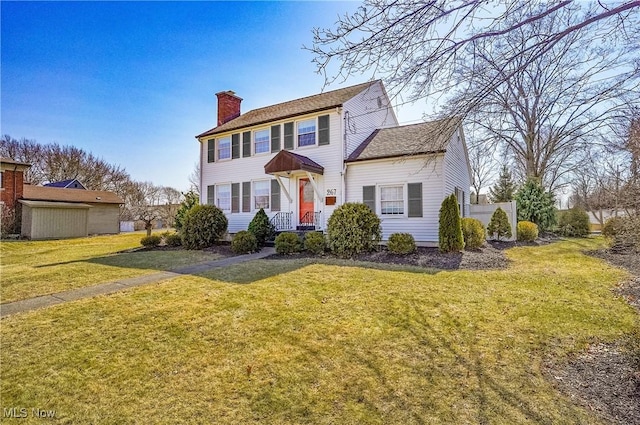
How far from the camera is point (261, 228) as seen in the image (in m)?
13.0

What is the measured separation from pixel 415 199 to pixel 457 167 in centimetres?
384

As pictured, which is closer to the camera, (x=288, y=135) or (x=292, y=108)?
(x=288, y=135)

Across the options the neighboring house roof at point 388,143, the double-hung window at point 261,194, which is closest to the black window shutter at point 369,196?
the neighboring house roof at point 388,143

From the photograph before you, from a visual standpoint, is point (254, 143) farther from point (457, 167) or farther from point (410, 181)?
point (457, 167)

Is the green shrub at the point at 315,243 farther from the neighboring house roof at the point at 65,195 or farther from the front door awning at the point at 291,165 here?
the neighboring house roof at the point at 65,195

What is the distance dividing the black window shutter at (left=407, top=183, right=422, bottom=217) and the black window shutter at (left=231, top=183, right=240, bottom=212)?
28.4 ft

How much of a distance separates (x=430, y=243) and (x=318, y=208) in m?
4.95

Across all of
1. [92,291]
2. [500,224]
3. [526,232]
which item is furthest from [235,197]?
[526,232]

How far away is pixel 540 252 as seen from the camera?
11.4 meters

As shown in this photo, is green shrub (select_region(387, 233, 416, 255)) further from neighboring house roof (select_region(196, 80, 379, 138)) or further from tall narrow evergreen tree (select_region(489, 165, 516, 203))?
tall narrow evergreen tree (select_region(489, 165, 516, 203))

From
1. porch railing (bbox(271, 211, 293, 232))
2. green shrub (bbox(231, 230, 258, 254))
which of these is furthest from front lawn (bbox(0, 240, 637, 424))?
porch railing (bbox(271, 211, 293, 232))

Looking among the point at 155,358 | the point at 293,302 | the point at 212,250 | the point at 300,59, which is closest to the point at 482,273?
the point at 293,302

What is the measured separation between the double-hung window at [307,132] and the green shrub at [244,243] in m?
5.21

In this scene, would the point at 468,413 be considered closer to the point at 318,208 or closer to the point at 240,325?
the point at 240,325
